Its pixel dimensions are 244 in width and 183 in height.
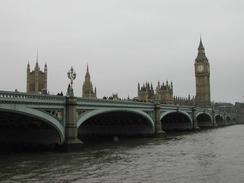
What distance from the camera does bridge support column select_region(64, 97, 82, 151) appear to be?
A: 101 feet

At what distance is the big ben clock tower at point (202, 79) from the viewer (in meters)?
148

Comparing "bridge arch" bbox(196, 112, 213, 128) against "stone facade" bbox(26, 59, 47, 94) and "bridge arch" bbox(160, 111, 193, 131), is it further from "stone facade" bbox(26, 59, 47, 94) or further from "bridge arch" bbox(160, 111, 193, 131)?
"stone facade" bbox(26, 59, 47, 94)

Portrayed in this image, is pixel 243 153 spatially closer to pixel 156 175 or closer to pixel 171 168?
pixel 171 168

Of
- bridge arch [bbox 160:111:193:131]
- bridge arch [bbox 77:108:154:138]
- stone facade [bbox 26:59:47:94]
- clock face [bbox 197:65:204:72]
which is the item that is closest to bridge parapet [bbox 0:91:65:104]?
bridge arch [bbox 77:108:154:138]

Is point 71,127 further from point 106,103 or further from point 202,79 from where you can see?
point 202,79

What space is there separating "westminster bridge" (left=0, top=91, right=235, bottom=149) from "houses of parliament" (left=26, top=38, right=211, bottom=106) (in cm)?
2656

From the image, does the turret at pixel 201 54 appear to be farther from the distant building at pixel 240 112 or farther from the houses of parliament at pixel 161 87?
the distant building at pixel 240 112

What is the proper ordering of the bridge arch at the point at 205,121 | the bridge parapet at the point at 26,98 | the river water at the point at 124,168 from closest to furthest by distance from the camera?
the river water at the point at 124,168 → the bridge parapet at the point at 26,98 → the bridge arch at the point at 205,121

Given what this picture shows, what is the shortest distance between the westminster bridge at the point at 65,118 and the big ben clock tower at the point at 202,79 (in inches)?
3563

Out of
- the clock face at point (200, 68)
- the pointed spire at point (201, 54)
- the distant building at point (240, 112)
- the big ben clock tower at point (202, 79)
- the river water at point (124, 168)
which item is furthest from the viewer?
the distant building at point (240, 112)

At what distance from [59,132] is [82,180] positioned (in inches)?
492

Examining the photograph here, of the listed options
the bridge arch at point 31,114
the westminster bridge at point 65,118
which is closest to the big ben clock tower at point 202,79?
the westminster bridge at point 65,118

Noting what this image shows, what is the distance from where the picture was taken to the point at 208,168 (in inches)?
862

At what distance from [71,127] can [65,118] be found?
3.18 feet
